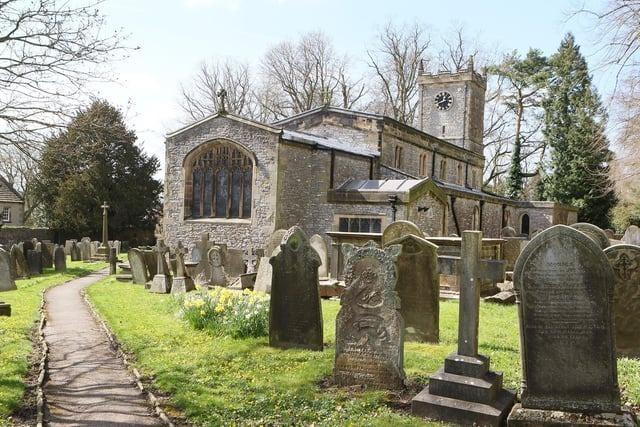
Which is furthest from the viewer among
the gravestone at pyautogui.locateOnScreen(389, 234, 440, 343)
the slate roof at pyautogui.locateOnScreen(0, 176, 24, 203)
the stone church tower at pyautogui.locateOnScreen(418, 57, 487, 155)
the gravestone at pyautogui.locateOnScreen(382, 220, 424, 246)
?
the stone church tower at pyautogui.locateOnScreen(418, 57, 487, 155)

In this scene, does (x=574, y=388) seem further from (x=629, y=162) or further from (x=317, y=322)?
(x=629, y=162)

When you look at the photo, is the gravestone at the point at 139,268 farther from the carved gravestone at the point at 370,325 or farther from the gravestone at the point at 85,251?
the gravestone at the point at 85,251

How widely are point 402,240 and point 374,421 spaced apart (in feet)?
12.4

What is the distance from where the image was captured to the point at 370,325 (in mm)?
6539

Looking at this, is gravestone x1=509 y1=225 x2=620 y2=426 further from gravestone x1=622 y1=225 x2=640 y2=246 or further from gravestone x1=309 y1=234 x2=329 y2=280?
gravestone x1=622 y1=225 x2=640 y2=246

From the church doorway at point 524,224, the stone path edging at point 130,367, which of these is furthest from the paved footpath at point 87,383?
the church doorway at point 524,224

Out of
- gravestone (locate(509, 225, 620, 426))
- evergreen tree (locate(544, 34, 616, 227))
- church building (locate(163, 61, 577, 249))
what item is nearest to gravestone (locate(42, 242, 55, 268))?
church building (locate(163, 61, 577, 249))

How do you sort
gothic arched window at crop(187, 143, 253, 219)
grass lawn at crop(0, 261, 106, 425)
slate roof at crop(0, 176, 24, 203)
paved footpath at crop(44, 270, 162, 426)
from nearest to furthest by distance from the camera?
paved footpath at crop(44, 270, 162, 426) → grass lawn at crop(0, 261, 106, 425) → gothic arched window at crop(187, 143, 253, 219) → slate roof at crop(0, 176, 24, 203)

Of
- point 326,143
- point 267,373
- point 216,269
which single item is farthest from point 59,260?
point 267,373

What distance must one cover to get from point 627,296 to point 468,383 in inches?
140

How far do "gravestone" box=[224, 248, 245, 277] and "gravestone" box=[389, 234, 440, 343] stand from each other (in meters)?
9.71

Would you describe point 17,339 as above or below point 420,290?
below

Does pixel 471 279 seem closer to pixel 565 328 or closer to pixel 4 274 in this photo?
Result: pixel 565 328

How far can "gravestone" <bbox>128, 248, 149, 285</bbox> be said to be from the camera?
1637 centimetres
